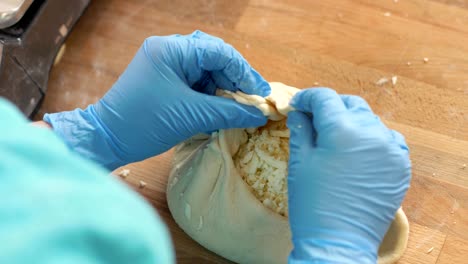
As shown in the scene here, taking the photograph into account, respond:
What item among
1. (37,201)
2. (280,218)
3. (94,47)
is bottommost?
(280,218)

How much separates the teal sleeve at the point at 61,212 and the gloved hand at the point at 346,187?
0.35 meters

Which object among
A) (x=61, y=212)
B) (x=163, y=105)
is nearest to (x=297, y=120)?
(x=163, y=105)

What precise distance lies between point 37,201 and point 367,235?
0.49 metres

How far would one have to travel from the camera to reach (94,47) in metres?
1.10

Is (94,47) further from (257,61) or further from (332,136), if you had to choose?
(332,136)

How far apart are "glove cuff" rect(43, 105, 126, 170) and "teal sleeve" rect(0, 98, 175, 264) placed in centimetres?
43

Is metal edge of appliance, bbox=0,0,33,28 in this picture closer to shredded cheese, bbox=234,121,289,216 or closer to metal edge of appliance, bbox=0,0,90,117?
metal edge of appliance, bbox=0,0,90,117

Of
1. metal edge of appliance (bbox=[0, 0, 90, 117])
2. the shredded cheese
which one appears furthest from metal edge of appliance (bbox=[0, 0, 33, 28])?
the shredded cheese

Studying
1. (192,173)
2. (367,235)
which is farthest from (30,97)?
(367,235)

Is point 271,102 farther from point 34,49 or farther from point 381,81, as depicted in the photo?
point 34,49

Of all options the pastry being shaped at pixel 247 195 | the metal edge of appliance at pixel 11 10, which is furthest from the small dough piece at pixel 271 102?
the metal edge of appliance at pixel 11 10

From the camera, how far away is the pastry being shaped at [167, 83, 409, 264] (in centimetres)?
83

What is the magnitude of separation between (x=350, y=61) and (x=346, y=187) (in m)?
0.41

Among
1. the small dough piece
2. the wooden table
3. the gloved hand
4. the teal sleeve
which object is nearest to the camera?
the teal sleeve
